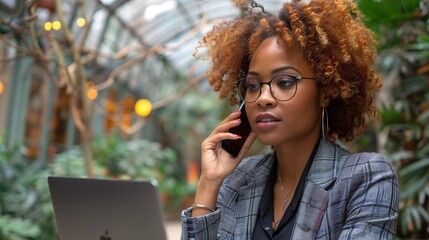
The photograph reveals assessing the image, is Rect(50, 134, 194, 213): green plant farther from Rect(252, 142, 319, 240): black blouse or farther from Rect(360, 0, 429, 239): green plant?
Rect(252, 142, 319, 240): black blouse

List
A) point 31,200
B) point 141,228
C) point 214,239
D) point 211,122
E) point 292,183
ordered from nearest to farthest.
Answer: point 141,228 → point 214,239 → point 292,183 → point 31,200 → point 211,122

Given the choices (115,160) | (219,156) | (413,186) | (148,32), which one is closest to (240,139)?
(219,156)

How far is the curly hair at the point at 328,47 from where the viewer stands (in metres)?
1.62

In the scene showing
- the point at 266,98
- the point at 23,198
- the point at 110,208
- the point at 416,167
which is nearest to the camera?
the point at 110,208

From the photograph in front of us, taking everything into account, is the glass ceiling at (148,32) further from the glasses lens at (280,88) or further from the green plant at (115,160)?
the glasses lens at (280,88)

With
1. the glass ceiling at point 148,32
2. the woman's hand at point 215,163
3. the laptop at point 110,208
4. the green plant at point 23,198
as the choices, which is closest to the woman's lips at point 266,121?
the woman's hand at point 215,163

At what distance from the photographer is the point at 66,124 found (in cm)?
929

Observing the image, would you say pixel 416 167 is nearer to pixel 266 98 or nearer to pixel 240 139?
pixel 240 139

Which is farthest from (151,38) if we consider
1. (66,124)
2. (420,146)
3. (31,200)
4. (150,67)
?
(420,146)

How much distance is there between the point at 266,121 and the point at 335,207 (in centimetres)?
32

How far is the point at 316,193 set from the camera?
1.52 metres

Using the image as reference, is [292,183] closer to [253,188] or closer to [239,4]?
[253,188]

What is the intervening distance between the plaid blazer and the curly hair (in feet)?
0.62

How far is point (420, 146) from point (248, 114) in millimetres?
2645
